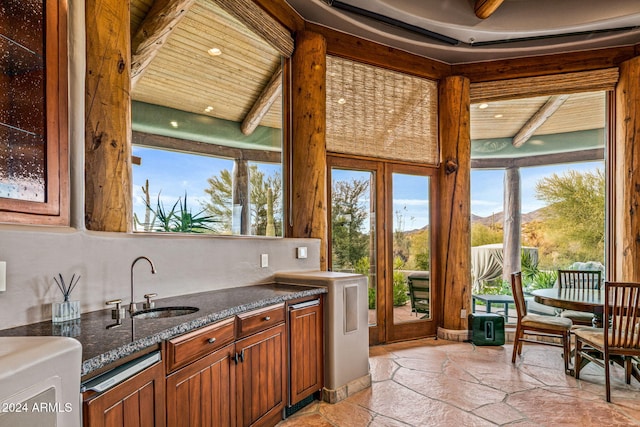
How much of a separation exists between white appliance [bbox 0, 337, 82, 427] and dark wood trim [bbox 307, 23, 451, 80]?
3663 mm

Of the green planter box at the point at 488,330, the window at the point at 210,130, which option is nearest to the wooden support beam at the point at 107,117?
the window at the point at 210,130

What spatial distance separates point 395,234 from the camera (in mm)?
4477

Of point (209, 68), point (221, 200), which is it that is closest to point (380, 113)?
point (209, 68)

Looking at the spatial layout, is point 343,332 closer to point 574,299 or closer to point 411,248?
point 411,248

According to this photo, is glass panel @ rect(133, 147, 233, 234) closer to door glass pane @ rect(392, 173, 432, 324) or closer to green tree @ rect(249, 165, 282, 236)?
green tree @ rect(249, 165, 282, 236)

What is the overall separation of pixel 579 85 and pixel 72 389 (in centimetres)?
541

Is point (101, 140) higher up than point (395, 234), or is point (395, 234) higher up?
point (101, 140)

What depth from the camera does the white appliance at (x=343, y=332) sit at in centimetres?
287

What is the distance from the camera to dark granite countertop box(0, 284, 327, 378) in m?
1.28

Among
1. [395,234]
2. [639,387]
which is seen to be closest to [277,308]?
[395,234]

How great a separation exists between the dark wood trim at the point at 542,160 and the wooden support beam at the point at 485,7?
1.98 metres

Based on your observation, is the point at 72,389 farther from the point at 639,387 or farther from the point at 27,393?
the point at 639,387

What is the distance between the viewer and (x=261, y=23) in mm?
3260

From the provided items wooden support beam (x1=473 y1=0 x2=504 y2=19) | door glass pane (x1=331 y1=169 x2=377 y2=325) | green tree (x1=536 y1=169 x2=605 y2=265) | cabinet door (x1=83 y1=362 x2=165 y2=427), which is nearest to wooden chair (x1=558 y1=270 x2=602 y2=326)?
green tree (x1=536 y1=169 x2=605 y2=265)
